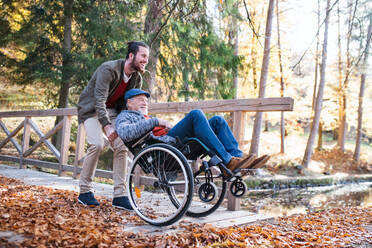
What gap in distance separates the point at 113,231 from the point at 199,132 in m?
0.92

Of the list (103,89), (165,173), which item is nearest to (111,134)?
(103,89)

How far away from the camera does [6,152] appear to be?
344 inches

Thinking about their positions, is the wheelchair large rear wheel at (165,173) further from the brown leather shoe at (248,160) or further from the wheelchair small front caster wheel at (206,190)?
the brown leather shoe at (248,160)

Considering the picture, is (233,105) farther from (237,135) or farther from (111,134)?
(111,134)

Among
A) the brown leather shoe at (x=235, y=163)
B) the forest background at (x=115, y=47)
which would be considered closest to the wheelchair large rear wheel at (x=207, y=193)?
the brown leather shoe at (x=235, y=163)

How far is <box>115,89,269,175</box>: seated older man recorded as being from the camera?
93.5 inches

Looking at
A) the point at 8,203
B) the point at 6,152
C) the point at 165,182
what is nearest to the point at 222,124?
the point at 165,182

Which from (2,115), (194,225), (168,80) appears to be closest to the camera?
(194,225)

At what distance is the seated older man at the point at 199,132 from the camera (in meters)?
2.38

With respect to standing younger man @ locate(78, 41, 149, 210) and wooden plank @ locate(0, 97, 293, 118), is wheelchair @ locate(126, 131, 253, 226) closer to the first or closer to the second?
standing younger man @ locate(78, 41, 149, 210)

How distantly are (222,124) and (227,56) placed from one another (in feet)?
18.7

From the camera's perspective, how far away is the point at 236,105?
3193mm

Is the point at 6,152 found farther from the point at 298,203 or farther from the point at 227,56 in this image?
the point at 298,203

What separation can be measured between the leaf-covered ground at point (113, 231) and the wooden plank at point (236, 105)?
1023 mm
